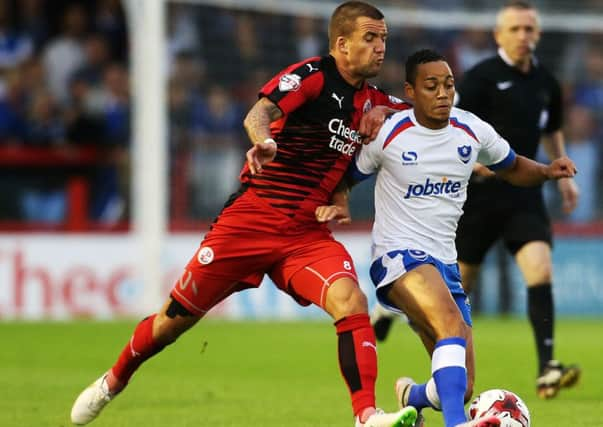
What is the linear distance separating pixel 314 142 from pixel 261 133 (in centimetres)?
61

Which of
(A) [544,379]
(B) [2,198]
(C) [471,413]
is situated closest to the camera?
(C) [471,413]

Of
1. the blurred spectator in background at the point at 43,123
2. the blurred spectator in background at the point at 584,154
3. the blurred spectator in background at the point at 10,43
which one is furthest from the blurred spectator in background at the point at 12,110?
the blurred spectator in background at the point at 584,154

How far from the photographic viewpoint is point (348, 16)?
23.6 feet

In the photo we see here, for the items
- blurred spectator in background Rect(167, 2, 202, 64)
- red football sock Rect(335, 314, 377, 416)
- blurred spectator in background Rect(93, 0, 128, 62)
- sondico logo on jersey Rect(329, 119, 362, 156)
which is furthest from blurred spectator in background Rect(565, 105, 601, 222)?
red football sock Rect(335, 314, 377, 416)

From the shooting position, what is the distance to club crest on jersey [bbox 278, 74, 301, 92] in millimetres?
7027

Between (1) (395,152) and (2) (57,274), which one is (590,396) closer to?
(1) (395,152)

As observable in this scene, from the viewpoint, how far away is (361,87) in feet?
24.2

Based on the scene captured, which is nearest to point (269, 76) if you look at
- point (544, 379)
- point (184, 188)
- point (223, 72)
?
point (223, 72)

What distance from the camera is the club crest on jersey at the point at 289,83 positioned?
7027 millimetres

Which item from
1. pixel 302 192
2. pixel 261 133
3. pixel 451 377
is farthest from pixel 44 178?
pixel 451 377

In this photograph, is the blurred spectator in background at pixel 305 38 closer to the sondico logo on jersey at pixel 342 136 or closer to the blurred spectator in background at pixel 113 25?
the blurred spectator in background at pixel 113 25

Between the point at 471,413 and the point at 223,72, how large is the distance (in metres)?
12.3

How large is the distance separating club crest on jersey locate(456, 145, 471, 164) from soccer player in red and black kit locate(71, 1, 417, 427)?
0.45 m

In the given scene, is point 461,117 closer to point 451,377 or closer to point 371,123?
point 371,123
